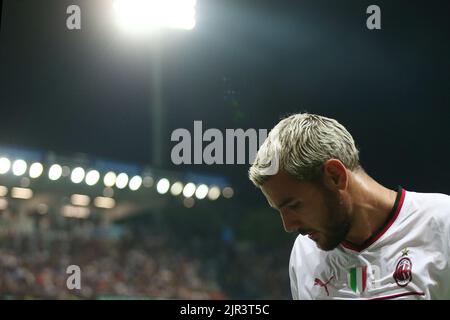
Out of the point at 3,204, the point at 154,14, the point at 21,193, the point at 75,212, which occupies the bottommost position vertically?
the point at 75,212

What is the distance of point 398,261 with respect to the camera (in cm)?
147

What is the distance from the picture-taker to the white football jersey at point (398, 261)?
1429mm

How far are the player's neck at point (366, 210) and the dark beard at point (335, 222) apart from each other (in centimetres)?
2

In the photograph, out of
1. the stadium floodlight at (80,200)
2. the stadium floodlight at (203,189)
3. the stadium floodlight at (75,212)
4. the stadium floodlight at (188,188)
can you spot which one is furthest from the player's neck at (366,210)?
the stadium floodlight at (75,212)

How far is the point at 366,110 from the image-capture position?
7.14 ft

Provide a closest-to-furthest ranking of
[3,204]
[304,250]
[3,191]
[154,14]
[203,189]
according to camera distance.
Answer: [304,250] < [154,14] < [203,189] < [3,191] < [3,204]

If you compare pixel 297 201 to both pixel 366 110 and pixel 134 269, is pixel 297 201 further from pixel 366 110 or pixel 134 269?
pixel 134 269

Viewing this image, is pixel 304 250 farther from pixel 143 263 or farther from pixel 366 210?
pixel 143 263

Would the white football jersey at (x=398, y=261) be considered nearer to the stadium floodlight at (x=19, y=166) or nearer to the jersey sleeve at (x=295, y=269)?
the jersey sleeve at (x=295, y=269)

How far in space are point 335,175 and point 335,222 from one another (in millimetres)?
122

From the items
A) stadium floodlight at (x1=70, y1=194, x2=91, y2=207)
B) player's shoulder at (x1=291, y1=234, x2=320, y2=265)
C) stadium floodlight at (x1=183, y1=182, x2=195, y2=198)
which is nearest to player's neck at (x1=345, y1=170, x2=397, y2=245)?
player's shoulder at (x1=291, y1=234, x2=320, y2=265)

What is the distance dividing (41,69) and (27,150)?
44.2 inches

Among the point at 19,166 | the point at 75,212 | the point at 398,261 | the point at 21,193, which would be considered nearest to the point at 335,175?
the point at 398,261

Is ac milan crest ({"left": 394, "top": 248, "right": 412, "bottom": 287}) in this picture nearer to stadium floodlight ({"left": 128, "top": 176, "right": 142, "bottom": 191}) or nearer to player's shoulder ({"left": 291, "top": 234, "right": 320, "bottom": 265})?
player's shoulder ({"left": 291, "top": 234, "right": 320, "bottom": 265})
